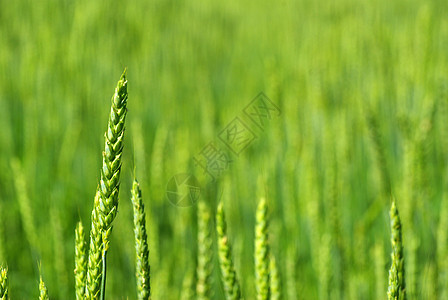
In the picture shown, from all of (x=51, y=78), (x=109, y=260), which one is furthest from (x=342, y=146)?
(x=51, y=78)

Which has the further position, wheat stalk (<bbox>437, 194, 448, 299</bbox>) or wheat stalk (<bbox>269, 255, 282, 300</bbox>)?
wheat stalk (<bbox>437, 194, 448, 299</bbox>)

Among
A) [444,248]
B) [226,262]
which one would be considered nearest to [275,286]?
[226,262]

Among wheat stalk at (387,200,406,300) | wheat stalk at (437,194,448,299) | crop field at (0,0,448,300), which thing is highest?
crop field at (0,0,448,300)

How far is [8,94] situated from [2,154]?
37 cm

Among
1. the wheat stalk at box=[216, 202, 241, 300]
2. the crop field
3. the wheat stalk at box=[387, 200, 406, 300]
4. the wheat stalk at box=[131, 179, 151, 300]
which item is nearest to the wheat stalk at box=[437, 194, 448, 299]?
the crop field

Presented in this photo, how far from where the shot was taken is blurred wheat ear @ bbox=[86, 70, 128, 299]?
39 centimetres

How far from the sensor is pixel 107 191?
15.7 inches

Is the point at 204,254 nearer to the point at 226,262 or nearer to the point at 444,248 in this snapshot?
the point at 226,262

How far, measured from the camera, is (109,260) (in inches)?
48.8

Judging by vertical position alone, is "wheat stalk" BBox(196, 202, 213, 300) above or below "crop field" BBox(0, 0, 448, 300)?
below

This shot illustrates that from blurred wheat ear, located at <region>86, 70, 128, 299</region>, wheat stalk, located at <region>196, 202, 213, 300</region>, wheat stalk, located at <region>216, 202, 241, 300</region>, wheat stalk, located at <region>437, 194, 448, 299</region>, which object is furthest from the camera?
wheat stalk, located at <region>437, 194, 448, 299</region>

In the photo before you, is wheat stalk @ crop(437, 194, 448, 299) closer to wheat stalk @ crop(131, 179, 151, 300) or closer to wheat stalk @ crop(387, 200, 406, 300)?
wheat stalk @ crop(387, 200, 406, 300)

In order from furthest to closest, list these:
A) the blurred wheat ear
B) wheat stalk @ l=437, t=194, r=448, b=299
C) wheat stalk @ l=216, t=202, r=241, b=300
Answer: wheat stalk @ l=437, t=194, r=448, b=299 → wheat stalk @ l=216, t=202, r=241, b=300 → the blurred wheat ear

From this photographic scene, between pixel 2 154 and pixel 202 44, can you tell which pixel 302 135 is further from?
pixel 202 44
